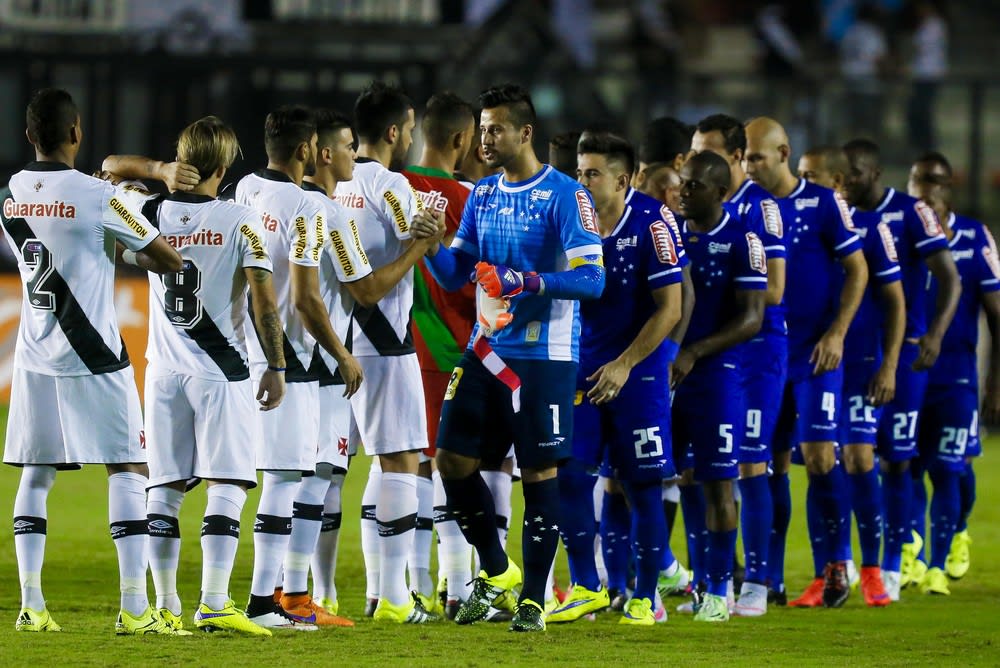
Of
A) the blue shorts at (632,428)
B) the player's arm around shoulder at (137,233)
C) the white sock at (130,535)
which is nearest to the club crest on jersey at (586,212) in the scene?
the blue shorts at (632,428)

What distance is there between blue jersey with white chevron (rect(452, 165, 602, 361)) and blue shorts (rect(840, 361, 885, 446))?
2412 millimetres

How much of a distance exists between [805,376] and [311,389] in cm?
280

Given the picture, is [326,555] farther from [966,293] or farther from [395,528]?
[966,293]

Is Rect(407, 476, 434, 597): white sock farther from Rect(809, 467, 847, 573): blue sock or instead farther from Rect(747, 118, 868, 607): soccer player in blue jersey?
Rect(809, 467, 847, 573): blue sock

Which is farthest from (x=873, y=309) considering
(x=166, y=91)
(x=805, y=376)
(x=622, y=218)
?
(x=166, y=91)

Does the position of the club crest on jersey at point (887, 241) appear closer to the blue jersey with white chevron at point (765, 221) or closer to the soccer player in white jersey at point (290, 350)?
the blue jersey with white chevron at point (765, 221)

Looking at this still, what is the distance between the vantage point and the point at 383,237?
23.0 ft

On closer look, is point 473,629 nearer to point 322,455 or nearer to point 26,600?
point 322,455

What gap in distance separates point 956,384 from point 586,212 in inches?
148

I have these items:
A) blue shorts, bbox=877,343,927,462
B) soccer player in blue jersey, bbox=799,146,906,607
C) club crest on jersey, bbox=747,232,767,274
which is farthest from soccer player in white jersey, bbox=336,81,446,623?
blue shorts, bbox=877,343,927,462

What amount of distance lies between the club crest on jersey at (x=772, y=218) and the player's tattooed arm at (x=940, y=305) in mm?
1437

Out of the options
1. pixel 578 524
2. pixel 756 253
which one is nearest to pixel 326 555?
pixel 578 524

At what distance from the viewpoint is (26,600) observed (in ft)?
20.0

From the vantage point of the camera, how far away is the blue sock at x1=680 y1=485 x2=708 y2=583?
7.61 meters
